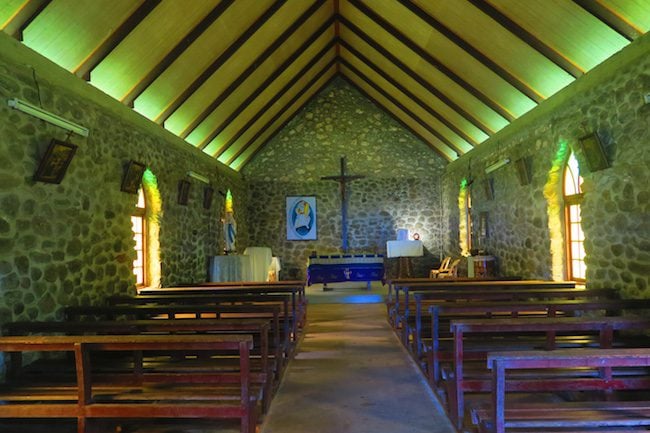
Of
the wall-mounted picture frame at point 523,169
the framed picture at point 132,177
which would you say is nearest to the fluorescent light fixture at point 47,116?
the framed picture at point 132,177

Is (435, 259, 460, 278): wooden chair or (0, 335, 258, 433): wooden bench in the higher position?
(435, 259, 460, 278): wooden chair

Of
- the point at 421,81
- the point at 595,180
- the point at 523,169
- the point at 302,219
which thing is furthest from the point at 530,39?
the point at 302,219

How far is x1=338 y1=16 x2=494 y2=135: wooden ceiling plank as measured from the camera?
29.8 feet

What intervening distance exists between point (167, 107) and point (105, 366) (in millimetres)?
4474

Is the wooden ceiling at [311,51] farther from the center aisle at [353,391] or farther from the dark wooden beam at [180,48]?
the center aisle at [353,391]

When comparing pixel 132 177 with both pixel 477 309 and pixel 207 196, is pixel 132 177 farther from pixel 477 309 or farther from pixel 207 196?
pixel 477 309

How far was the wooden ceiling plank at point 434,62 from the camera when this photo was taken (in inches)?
315

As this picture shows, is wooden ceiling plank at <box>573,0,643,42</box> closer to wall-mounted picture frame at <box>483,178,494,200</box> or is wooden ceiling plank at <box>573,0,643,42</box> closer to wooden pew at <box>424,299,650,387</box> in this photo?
wooden pew at <box>424,299,650,387</box>

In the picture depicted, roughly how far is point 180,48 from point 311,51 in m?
4.40

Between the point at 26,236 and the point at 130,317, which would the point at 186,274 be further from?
the point at 26,236

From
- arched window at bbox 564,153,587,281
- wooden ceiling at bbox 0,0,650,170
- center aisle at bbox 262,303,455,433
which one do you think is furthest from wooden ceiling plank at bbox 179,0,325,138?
arched window at bbox 564,153,587,281

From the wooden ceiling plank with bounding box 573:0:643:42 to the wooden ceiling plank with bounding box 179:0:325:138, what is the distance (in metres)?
4.61

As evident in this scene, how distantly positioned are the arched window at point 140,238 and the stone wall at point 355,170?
612 centimetres

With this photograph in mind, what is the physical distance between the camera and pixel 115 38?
5.15m
